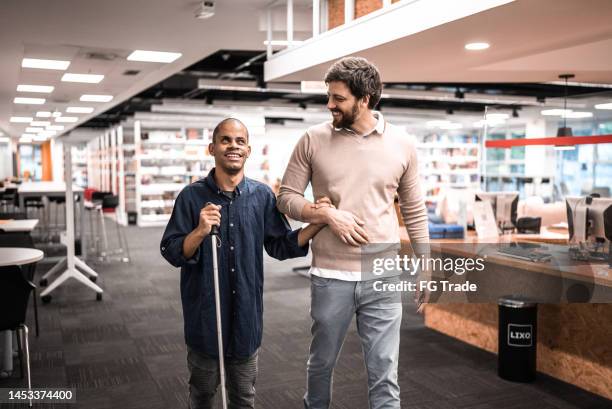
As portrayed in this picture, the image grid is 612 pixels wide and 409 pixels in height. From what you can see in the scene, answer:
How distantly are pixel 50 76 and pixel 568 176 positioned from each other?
506 inches

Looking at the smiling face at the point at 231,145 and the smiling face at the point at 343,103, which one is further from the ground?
the smiling face at the point at 343,103

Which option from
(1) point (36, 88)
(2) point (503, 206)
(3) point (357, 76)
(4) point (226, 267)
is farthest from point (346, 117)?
(1) point (36, 88)

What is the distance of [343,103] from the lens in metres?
2.23

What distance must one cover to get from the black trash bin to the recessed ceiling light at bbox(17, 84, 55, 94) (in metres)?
9.64

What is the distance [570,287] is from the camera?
374 centimetres

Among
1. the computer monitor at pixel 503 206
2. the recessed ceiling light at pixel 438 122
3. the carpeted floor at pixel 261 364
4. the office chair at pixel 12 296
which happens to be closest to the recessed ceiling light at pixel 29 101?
the carpeted floor at pixel 261 364

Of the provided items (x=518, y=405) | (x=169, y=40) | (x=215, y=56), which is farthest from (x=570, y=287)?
(x=215, y=56)

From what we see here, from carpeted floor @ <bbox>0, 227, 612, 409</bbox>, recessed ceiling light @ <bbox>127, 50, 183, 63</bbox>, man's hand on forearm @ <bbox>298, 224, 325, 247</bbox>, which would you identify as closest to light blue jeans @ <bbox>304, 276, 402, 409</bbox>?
man's hand on forearm @ <bbox>298, 224, 325, 247</bbox>

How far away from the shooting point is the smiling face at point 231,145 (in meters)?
2.18

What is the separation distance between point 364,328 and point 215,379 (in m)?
0.61

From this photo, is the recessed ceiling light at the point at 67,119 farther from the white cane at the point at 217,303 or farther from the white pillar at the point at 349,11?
the white cane at the point at 217,303

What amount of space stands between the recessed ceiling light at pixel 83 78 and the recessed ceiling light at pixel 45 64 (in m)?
0.47

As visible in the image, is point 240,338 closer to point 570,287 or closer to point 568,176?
point 570,287

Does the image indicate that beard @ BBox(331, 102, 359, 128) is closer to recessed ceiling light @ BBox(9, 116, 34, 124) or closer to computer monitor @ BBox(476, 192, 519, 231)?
computer monitor @ BBox(476, 192, 519, 231)
